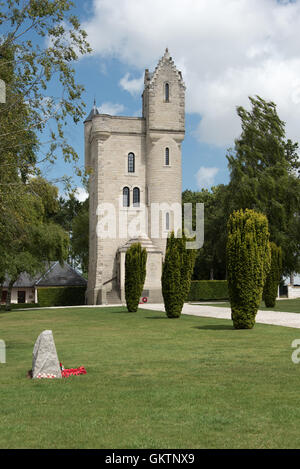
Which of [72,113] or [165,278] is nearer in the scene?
[72,113]

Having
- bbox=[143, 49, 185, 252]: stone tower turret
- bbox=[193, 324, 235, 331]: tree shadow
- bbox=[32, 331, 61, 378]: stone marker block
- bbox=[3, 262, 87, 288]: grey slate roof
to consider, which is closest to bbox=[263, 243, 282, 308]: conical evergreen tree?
bbox=[193, 324, 235, 331]: tree shadow

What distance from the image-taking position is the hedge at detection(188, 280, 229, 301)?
44.9 m

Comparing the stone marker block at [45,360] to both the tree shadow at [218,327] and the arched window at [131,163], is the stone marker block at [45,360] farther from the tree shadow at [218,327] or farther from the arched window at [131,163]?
the arched window at [131,163]

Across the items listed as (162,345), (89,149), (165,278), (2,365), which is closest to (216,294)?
(89,149)

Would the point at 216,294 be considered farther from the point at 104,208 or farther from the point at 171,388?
the point at 171,388

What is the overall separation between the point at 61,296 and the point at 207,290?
12813 millimetres

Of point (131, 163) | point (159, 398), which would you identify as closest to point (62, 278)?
point (131, 163)

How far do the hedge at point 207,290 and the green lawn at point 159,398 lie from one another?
31815 millimetres

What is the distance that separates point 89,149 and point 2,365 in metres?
39.3

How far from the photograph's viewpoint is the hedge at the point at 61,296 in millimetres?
43406

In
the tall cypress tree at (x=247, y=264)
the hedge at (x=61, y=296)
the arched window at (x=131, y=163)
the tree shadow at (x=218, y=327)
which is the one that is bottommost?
the hedge at (x=61, y=296)

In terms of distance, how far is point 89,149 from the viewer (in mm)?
48156

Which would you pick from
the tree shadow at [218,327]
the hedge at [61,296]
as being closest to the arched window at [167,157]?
the hedge at [61,296]

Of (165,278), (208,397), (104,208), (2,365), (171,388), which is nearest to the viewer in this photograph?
(208,397)
